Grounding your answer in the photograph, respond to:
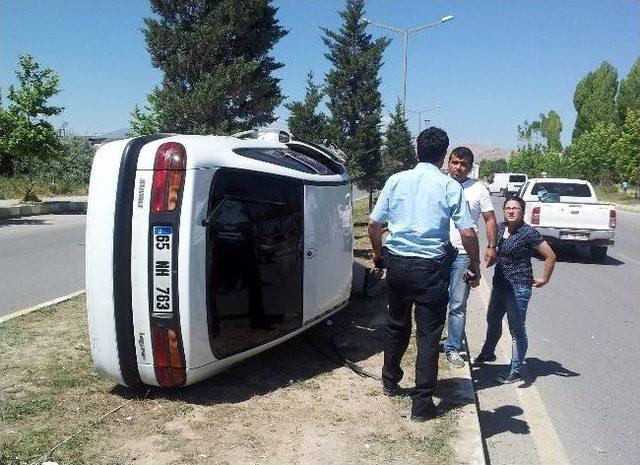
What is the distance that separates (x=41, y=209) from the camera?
2147cm

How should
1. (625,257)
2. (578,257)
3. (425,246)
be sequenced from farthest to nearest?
1. (625,257)
2. (578,257)
3. (425,246)

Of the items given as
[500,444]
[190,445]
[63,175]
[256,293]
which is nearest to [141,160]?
[256,293]

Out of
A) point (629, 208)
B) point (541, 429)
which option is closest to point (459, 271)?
point (541, 429)

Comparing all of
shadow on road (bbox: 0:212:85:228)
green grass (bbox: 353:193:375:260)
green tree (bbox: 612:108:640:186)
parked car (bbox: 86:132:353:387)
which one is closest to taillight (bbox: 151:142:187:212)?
parked car (bbox: 86:132:353:387)

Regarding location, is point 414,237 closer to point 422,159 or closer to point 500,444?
point 422,159

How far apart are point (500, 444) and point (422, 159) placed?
201 centimetres

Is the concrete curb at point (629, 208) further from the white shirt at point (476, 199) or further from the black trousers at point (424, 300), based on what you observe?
the black trousers at point (424, 300)

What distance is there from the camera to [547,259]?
5.19 m

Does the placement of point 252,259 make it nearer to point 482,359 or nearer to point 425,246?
point 425,246

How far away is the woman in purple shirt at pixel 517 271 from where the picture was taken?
5.25 m

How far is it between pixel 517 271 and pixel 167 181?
306 centimetres

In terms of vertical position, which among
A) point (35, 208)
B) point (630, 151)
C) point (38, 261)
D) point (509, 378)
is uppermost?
point (630, 151)

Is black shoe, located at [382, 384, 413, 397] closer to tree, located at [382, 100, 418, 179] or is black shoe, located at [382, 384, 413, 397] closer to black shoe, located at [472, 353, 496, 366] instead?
black shoe, located at [472, 353, 496, 366]

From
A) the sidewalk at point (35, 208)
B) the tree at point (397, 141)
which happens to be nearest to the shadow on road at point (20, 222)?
the sidewalk at point (35, 208)
